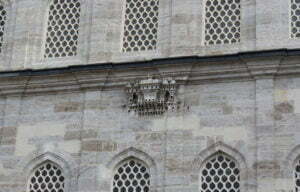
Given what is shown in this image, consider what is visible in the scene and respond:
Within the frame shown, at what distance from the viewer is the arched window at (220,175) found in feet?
61.6

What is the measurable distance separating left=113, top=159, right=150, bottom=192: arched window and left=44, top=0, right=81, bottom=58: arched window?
3082mm

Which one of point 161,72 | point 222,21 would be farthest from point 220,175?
point 222,21

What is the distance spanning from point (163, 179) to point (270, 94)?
2.83m

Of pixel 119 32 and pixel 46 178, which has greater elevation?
pixel 119 32

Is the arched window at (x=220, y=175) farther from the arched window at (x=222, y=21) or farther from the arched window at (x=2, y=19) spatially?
the arched window at (x=2, y=19)

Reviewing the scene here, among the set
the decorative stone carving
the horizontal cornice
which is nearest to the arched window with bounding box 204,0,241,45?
the horizontal cornice

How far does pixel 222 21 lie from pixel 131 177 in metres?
4.01

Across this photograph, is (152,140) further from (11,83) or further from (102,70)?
(11,83)

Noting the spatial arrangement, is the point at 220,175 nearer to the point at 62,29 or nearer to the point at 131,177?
the point at 131,177

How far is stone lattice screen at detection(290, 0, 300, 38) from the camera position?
19.7m

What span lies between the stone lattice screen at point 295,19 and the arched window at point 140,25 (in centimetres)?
302

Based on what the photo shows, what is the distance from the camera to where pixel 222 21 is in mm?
20250

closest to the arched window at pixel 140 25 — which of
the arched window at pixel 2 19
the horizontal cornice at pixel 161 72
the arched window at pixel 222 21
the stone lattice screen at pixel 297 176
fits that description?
the horizontal cornice at pixel 161 72

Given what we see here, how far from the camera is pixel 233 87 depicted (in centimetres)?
1931
